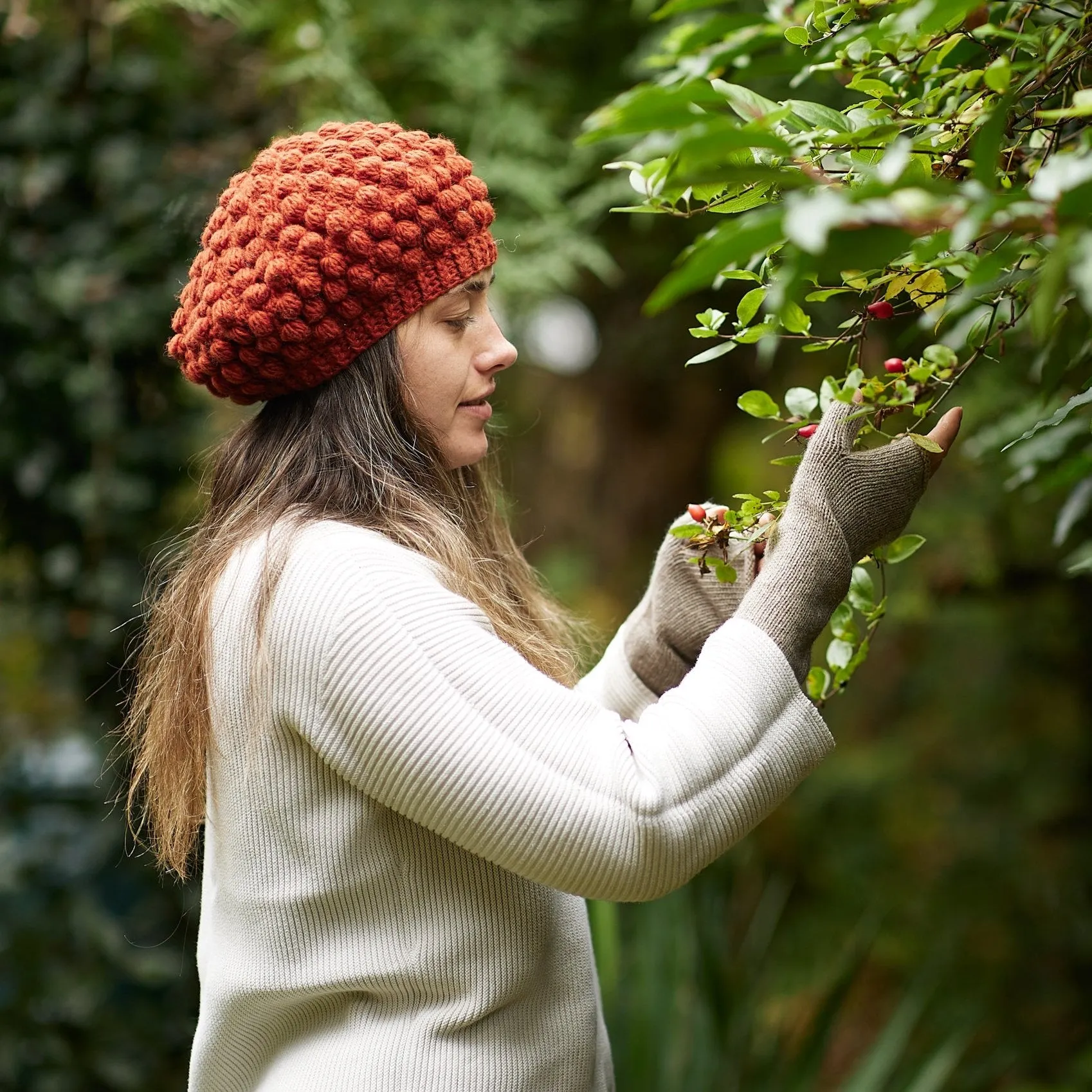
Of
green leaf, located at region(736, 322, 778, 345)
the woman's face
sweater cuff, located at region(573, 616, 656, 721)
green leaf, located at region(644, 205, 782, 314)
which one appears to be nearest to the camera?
green leaf, located at region(644, 205, 782, 314)

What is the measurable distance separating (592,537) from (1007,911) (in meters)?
1.64

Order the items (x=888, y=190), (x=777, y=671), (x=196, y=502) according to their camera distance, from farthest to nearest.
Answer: (x=196, y=502)
(x=777, y=671)
(x=888, y=190)

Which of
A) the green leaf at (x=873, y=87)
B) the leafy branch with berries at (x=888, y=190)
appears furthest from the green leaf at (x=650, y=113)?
the green leaf at (x=873, y=87)

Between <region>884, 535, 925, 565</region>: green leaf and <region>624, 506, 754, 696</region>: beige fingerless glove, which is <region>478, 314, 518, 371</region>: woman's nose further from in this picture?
<region>884, 535, 925, 565</region>: green leaf

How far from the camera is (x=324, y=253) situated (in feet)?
3.52

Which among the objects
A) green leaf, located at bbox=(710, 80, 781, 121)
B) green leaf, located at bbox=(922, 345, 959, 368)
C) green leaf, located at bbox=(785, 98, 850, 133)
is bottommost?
green leaf, located at bbox=(922, 345, 959, 368)

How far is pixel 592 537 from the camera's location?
12.6ft

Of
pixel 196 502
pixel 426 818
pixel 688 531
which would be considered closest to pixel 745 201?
pixel 688 531

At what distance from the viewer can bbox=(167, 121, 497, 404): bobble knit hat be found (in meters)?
1.08

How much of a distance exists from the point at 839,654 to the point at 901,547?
11 cm

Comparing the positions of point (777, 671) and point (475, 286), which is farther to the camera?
point (475, 286)

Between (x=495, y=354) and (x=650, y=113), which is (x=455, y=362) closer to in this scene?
(x=495, y=354)

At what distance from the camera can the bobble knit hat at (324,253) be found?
1.08 meters

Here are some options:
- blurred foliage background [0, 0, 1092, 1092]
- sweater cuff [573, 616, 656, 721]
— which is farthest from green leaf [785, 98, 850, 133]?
blurred foliage background [0, 0, 1092, 1092]
